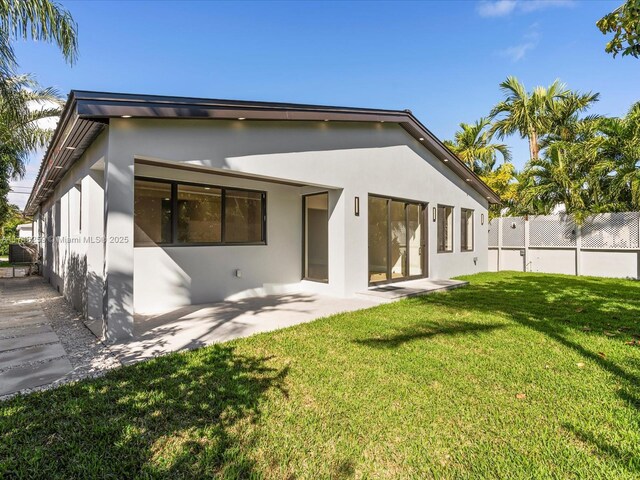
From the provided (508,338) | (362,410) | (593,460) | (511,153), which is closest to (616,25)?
(508,338)

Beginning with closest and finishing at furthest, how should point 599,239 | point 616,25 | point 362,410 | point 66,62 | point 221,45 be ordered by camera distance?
point 362,410 → point 616,25 → point 66,62 → point 221,45 → point 599,239

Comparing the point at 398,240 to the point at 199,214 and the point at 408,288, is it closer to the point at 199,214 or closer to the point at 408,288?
the point at 408,288

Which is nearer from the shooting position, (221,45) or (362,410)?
(362,410)

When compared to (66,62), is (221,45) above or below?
above

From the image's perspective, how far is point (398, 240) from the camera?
34.8ft

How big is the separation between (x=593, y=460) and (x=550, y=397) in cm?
96

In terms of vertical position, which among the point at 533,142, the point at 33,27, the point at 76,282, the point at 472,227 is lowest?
the point at 76,282

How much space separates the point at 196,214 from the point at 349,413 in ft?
20.3

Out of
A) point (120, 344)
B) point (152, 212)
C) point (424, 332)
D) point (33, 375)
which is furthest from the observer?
point (152, 212)

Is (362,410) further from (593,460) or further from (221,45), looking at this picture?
(221,45)

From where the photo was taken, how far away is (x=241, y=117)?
596 centimetres

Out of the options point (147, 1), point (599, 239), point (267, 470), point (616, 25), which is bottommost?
point (267, 470)

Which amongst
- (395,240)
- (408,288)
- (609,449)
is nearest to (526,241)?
(395,240)

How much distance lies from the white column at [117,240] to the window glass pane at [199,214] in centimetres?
260
